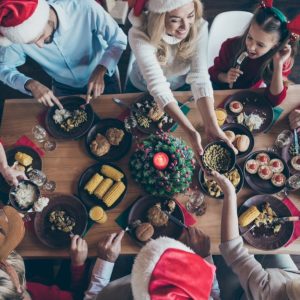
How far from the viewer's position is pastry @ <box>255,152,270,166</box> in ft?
5.42

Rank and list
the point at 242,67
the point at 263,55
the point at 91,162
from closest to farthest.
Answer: the point at 91,162 → the point at 263,55 → the point at 242,67

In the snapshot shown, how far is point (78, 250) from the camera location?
1518mm

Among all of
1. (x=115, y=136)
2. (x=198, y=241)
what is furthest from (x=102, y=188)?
(x=198, y=241)

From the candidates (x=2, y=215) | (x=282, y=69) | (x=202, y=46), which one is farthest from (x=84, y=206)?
(x=282, y=69)

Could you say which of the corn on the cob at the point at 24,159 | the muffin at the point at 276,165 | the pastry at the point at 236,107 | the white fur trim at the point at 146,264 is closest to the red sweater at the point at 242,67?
the pastry at the point at 236,107

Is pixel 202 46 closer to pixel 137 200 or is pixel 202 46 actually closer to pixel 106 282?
pixel 137 200

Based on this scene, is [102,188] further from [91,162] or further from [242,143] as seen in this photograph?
[242,143]

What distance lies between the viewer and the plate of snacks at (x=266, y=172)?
5.32 feet

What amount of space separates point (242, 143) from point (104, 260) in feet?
2.81

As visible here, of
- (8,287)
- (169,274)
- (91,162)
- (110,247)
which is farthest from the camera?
(91,162)

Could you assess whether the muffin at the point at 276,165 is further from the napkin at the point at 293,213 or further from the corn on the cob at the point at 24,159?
the corn on the cob at the point at 24,159

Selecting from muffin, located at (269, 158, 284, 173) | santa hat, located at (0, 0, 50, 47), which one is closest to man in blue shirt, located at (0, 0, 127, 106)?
santa hat, located at (0, 0, 50, 47)

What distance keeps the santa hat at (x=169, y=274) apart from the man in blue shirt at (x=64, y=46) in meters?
0.97

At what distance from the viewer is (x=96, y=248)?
158 cm
